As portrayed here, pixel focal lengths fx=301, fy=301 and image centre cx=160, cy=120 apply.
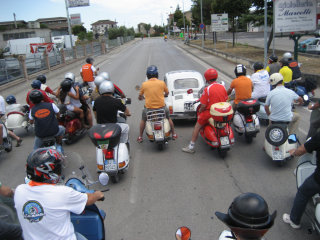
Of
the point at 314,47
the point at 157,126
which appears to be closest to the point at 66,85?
the point at 157,126

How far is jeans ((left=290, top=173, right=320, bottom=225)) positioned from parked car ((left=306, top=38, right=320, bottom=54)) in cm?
2101

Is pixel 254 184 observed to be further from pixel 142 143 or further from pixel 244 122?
pixel 142 143

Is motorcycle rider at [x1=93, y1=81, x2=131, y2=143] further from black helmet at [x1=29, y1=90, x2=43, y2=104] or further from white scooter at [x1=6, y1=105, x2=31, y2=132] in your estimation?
white scooter at [x1=6, y1=105, x2=31, y2=132]

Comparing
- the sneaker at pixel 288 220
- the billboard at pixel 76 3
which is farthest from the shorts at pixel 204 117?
the billboard at pixel 76 3

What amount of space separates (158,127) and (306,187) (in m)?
3.47

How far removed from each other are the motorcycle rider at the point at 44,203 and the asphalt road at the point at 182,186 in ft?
3.12

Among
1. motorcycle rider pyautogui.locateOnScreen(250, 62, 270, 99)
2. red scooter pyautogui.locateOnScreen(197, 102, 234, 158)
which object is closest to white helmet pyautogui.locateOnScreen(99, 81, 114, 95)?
red scooter pyautogui.locateOnScreen(197, 102, 234, 158)

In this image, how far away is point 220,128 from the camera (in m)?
5.90

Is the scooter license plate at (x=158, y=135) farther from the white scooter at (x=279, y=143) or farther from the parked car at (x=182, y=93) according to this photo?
the white scooter at (x=279, y=143)

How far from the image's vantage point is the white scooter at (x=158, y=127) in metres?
6.46

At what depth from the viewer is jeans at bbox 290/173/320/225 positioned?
3438 mm

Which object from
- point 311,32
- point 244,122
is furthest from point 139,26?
point 244,122

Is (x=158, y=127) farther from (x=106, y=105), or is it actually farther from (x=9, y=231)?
(x=9, y=231)

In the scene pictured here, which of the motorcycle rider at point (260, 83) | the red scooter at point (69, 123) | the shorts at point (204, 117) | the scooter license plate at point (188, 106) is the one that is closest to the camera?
the shorts at point (204, 117)
